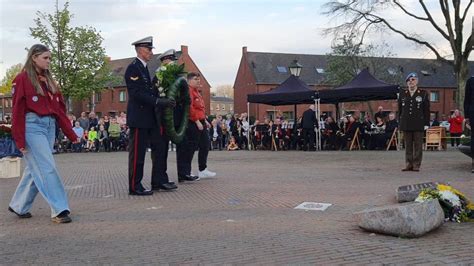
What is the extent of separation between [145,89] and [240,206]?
236 centimetres

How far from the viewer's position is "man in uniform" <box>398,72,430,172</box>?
10.6 metres

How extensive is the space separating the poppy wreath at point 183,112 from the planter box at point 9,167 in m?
4.99

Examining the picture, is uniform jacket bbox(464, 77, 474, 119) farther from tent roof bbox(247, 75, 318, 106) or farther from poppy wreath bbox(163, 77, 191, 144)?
tent roof bbox(247, 75, 318, 106)

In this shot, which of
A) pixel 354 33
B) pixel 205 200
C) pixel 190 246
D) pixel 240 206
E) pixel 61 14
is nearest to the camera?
pixel 190 246

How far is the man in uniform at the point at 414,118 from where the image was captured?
10641 mm

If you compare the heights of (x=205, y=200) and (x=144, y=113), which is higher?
(x=144, y=113)

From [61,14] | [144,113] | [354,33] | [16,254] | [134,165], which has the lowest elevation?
[16,254]

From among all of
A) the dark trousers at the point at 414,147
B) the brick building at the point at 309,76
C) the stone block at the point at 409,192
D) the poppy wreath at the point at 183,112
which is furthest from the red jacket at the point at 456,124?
the brick building at the point at 309,76

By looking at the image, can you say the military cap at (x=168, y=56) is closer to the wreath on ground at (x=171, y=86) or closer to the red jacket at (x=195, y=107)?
the wreath on ground at (x=171, y=86)

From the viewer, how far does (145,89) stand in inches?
300

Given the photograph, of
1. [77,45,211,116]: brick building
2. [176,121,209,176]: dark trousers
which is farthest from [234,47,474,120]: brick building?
[176,121,209,176]: dark trousers

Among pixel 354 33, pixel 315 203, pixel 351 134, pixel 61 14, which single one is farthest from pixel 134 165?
pixel 61 14

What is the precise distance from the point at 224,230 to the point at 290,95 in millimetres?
16538

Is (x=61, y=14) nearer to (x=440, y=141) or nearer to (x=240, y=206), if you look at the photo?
(x=440, y=141)
